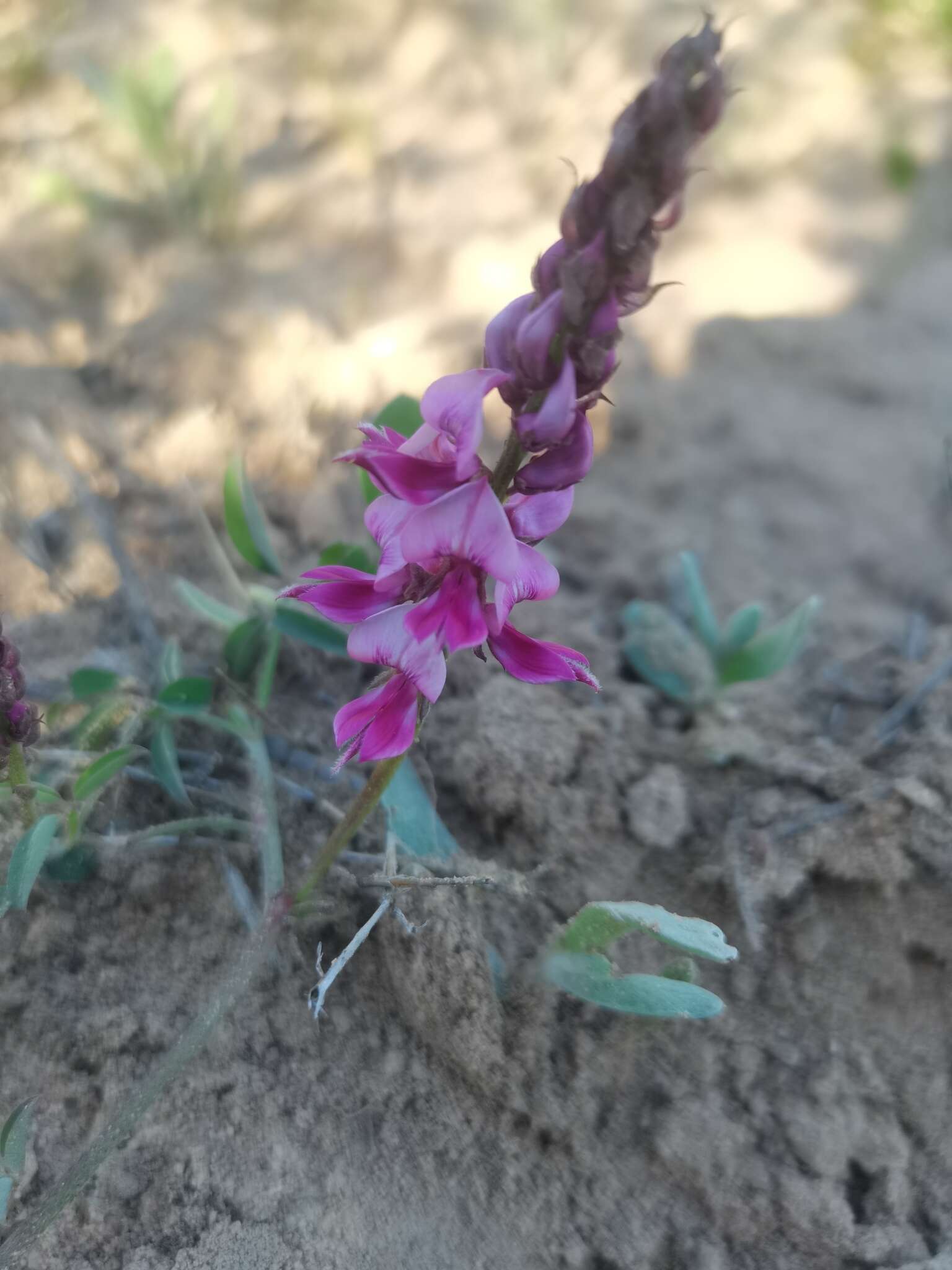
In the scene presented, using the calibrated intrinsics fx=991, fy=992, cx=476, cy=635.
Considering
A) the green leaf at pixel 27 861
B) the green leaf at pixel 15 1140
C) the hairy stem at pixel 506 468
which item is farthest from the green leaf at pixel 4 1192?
the hairy stem at pixel 506 468

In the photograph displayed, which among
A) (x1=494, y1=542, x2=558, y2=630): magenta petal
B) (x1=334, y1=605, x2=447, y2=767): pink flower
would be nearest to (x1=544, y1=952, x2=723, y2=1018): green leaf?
(x1=334, y1=605, x2=447, y2=767): pink flower

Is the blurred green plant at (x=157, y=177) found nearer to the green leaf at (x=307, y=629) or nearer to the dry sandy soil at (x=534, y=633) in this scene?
the dry sandy soil at (x=534, y=633)

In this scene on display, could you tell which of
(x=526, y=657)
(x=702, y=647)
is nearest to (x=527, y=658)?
(x=526, y=657)

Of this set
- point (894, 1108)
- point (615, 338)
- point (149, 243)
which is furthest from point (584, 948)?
point (149, 243)

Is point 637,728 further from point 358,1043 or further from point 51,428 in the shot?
point 51,428

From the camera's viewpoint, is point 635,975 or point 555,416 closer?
point 555,416

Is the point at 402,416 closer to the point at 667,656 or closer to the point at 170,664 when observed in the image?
the point at 170,664
